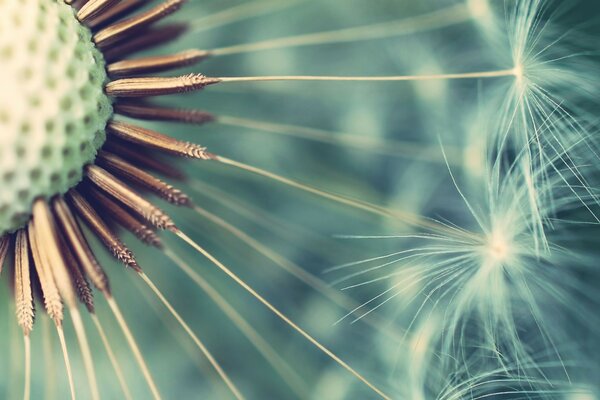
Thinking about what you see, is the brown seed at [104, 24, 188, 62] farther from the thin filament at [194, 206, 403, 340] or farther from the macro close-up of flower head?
the thin filament at [194, 206, 403, 340]

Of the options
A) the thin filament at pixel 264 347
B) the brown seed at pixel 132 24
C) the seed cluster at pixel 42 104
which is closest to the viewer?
the seed cluster at pixel 42 104

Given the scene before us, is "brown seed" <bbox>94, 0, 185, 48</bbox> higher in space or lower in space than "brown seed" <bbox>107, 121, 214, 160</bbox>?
higher

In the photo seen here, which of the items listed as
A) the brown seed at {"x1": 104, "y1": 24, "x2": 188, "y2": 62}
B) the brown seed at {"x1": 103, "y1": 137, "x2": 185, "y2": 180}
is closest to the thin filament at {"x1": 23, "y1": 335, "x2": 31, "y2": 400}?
the brown seed at {"x1": 103, "y1": 137, "x2": 185, "y2": 180}

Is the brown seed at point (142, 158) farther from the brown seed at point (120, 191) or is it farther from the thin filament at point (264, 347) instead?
the thin filament at point (264, 347)

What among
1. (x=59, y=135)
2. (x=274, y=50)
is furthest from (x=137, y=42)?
(x=274, y=50)

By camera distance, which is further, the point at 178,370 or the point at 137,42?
the point at 178,370

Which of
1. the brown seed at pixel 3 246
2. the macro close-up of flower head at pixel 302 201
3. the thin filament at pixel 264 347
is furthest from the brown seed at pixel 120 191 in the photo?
the thin filament at pixel 264 347

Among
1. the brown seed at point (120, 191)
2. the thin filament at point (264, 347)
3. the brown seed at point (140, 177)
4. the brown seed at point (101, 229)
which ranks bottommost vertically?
the brown seed at point (101, 229)

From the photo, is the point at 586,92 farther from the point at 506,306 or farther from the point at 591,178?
the point at 506,306
